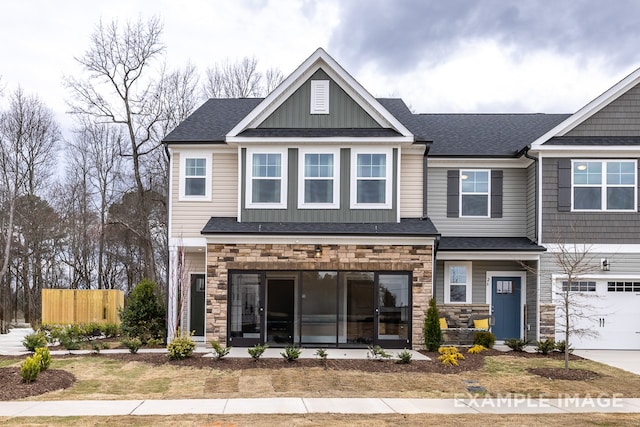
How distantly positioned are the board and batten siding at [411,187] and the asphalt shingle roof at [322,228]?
364mm

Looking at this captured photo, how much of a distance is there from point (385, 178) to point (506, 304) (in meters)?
5.92

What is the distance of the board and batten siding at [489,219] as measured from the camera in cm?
2031

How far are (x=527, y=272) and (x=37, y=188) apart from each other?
84.4 ft

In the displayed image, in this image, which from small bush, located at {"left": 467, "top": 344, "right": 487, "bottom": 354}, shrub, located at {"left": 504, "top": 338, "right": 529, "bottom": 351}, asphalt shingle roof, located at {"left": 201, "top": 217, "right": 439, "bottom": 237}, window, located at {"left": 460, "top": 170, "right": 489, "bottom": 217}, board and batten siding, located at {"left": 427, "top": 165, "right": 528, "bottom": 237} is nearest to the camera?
small bush, located at {"left": 467, "top": 344, "right": 487, "bottom": 354}

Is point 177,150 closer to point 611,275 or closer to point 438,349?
point 438,349

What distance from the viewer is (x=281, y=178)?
1833cm

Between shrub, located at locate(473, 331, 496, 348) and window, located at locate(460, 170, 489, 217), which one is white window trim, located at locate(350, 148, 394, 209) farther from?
shrub, located at locate(473, 331, 496, 348)

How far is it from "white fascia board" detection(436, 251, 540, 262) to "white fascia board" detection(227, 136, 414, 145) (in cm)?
376

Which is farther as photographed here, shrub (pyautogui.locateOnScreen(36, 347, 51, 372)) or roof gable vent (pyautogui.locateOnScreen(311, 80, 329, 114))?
roof gable vent (pyautogui.locateOnScreen(311, 80, 329, 114))

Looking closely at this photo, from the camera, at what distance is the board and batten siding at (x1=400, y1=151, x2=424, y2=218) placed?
18.6m

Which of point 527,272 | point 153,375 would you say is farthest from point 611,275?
point 153,375

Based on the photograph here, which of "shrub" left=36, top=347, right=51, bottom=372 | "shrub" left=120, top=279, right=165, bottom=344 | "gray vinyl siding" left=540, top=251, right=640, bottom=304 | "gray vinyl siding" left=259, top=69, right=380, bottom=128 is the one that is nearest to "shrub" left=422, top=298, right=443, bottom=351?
"gray vinyl siding" left=540, top=251, right=640, bottom=304

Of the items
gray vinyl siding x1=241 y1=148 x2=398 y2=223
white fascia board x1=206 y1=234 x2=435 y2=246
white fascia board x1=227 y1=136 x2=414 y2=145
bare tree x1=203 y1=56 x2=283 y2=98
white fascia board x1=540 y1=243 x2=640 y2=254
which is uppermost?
bare tree x1=203 y1=56 x2=283 y2=98

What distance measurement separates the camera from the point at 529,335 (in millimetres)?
19422
